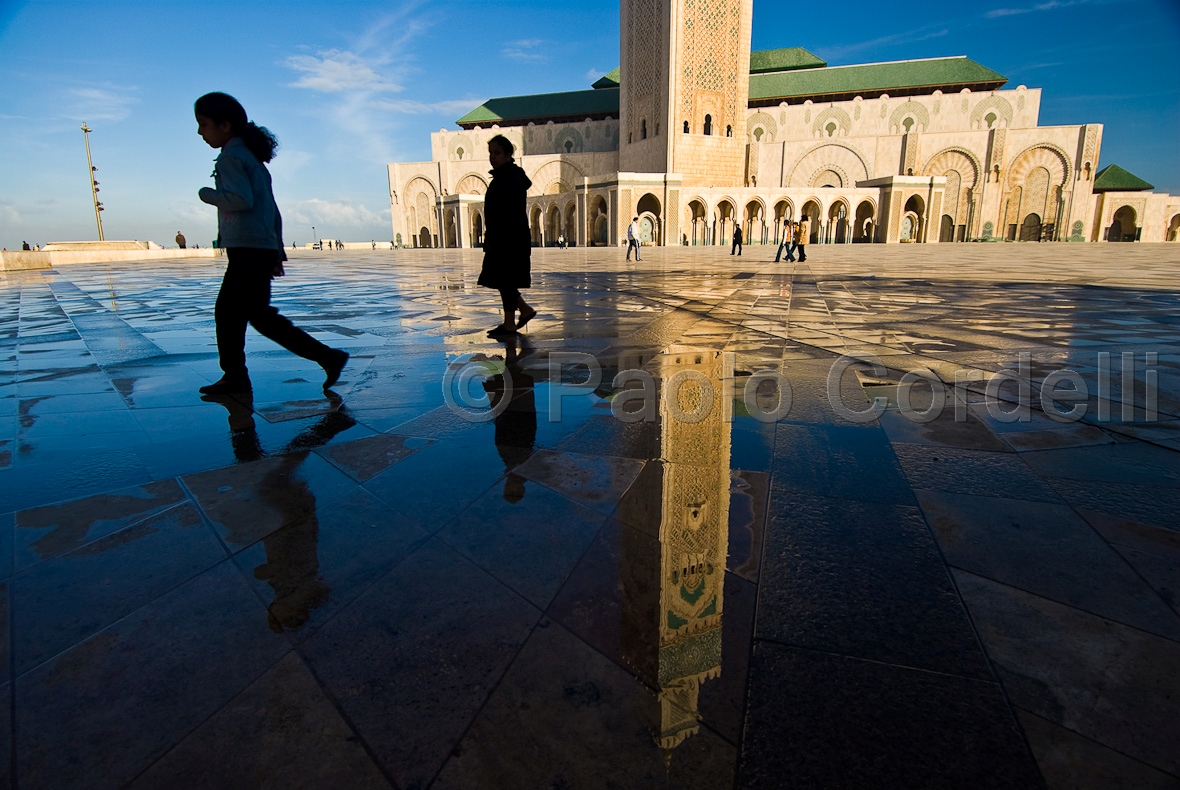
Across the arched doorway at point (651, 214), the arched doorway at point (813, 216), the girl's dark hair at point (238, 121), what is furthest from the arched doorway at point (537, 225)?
the girl's dark hair at point (238, 121)

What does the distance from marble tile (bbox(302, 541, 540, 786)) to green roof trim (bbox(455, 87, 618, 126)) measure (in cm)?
5704

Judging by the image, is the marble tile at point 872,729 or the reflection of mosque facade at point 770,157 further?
the reflection of mosque facade at point 770,157

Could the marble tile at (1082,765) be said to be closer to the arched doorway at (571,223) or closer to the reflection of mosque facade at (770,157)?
the reflection of mosque facade at (770,157)

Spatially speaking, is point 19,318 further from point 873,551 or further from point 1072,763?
point 1072,763

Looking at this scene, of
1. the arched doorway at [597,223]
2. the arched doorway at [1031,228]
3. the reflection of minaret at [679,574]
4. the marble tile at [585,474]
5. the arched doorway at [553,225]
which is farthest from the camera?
the arched doorway at [1031,228]

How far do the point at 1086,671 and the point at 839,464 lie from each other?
1.00 metres

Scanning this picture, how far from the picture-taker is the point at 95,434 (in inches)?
95.0

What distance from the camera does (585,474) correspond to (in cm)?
196

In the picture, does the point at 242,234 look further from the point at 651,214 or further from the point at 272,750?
the point at 651,214

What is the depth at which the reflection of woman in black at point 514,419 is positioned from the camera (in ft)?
6.34

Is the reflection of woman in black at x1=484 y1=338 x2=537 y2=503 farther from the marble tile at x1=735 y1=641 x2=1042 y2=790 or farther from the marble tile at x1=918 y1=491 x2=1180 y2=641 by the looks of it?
the marble tile at x1=918 y1=491 x2=1180 y2=641

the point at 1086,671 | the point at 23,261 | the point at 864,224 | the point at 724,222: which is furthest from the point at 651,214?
the point at 1086,671

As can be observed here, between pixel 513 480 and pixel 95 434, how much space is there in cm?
180

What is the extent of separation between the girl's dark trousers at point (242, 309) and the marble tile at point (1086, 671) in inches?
124
